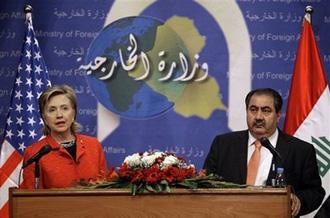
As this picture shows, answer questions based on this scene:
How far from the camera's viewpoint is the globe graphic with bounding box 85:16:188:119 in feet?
21.6

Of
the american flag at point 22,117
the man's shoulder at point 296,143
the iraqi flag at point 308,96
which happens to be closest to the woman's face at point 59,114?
the american flag at point 22,117

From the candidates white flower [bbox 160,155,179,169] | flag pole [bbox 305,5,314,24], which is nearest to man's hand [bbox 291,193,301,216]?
white flower [bbox 160,155,179,169]

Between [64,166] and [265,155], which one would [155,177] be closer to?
[64,166]

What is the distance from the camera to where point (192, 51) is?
6570 millimetres

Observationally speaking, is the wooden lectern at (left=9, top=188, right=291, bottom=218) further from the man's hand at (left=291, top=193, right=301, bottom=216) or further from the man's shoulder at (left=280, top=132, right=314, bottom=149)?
the man's shoulder at (left=280, top=132, right=314, bottom=149)

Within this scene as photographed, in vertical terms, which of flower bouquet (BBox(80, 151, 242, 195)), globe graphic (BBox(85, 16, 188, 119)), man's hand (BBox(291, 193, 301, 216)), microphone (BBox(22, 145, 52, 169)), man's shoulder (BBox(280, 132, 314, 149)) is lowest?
man's hand (BBox(291, 193, 301, 216))

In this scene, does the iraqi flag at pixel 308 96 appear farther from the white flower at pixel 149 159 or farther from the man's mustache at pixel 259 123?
the white flower at pixel 149 159

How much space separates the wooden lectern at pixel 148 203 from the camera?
13.8 feet

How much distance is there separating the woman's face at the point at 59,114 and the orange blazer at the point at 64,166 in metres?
0.09

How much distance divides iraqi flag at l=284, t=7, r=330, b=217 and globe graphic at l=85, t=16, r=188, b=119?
0.90m

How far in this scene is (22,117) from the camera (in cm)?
636

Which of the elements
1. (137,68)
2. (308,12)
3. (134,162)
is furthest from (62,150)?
(308,12)

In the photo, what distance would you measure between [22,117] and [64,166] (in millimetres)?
1483

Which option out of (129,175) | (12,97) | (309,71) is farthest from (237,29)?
(129,175)
